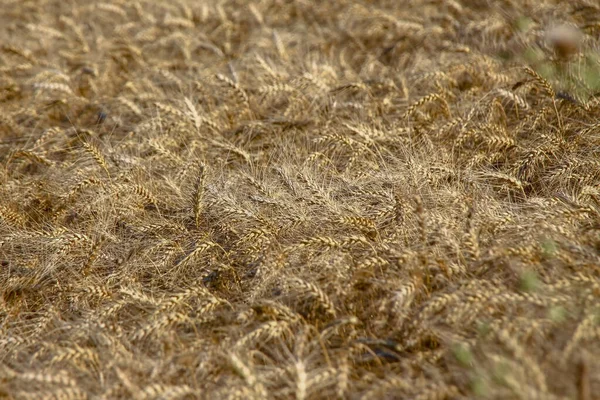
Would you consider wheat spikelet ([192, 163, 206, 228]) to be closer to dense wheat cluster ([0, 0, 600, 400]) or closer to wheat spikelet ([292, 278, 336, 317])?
dense wheat cluster ([0, 0, 600, 400])

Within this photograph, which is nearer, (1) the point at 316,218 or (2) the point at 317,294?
(2) the point at 317,294

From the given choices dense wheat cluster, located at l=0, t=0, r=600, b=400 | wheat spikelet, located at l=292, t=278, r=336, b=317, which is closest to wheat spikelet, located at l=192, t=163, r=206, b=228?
dense wheat cluster, located at l=0, t=0, r=600, b=400

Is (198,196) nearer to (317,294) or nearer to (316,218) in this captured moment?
(316,218)

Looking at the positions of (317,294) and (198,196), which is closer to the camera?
(317,294)

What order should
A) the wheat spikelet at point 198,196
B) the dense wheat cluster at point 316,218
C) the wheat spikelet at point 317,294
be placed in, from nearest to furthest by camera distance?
the dense wheat cluster at point 316,218, the wheat spikelet at point 317,294, the wheat spikelet at point 198,196

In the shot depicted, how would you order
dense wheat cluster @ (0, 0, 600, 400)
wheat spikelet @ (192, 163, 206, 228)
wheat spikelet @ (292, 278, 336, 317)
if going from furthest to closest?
wheat spikelet @ (192, 163, 206, 228)
wheat spikelet @ (292, 278, 336, 317)
dense wheat cluster @ (0, 0, 600, 400)

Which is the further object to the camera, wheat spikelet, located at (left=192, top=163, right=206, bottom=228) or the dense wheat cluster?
wheat spikelet, located at (left=192, top=163, right=206, bottom=228)

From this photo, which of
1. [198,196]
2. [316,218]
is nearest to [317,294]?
[316,218]

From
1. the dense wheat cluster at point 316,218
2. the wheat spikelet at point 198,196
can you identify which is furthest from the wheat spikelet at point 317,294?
the wheat spikelet at point 198,196

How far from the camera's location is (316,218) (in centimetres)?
303

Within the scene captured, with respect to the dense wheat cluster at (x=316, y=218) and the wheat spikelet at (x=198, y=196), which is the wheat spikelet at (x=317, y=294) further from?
the wheat spikelet at (x=198, y=196)

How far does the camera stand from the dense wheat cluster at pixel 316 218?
2.34m

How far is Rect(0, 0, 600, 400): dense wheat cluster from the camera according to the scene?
2.34 meters

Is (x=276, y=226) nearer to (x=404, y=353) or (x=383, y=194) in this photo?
(x=383, y=194)
